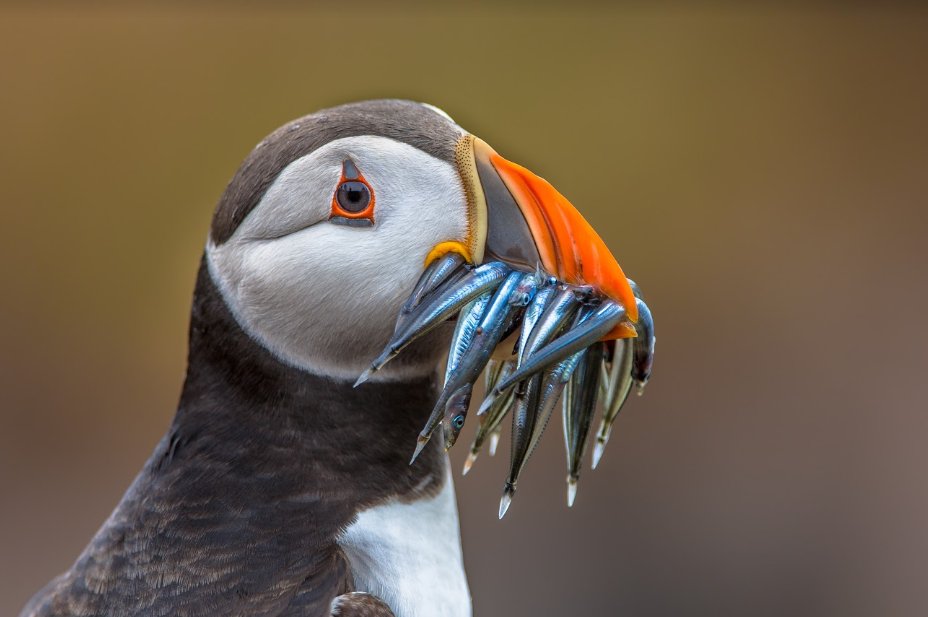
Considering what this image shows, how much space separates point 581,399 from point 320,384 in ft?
1.81

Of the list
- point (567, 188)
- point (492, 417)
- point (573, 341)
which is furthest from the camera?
point (567, 188)

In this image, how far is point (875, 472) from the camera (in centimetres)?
642

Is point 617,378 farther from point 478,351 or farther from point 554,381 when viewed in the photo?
point 478,351

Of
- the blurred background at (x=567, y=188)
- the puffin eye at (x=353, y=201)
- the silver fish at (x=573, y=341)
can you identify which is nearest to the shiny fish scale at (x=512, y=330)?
the silver fish at (x=573, y=341)

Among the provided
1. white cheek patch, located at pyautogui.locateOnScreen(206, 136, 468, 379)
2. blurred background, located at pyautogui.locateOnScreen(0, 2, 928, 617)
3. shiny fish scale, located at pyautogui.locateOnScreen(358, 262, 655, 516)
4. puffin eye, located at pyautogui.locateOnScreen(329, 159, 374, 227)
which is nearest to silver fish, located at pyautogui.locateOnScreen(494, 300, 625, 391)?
shiny fish scale, located at pyautogui.locateOnScreen(358, 262, 655, 516)

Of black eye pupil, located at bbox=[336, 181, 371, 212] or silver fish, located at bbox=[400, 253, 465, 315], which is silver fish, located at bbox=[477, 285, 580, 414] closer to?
silver fish, located at bbox=[400, 253, 465, 315]

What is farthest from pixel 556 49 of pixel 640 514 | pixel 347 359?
pixel 347 359

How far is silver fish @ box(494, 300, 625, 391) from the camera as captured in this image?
6.94ft

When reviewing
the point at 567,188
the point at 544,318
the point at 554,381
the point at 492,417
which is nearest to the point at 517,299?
the point at 544,318

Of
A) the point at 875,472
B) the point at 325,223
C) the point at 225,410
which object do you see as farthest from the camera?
the point at 875,472

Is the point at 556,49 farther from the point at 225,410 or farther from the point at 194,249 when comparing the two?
the point at 225,410

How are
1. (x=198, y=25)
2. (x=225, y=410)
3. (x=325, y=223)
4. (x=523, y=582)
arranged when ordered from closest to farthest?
(x=325, y=223), (x=225, y=410), (x=523, y=582), (x=198, y=25)

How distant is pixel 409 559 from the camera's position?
7.90 ft

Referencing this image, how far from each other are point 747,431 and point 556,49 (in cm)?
289
